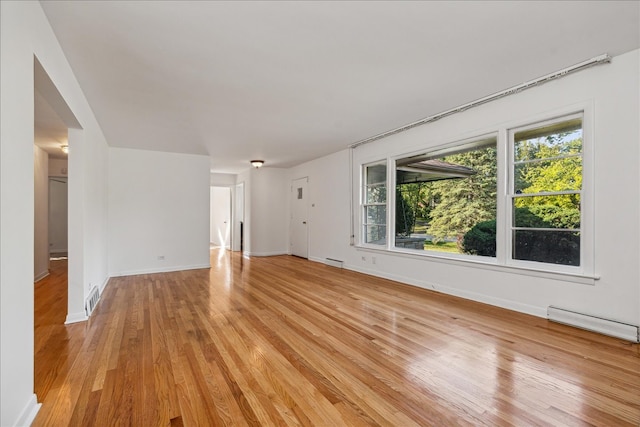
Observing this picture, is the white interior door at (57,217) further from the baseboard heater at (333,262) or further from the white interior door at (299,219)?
the baseboard heater at (333,262)

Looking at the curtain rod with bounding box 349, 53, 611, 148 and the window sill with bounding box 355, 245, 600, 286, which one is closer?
the curtain rod with bounding box 349, 53, 611, 148

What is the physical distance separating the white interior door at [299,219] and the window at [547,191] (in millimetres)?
5047

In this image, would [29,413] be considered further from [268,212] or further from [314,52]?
[268,212]

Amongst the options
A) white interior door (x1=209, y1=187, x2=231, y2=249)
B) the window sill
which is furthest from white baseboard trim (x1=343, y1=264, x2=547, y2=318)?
white interior door (x1=209, y1=187, x2=231, y2=249)

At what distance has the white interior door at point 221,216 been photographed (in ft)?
34.4

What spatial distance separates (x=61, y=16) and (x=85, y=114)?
1.74 metres

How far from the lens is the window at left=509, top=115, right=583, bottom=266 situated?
10.1 feet

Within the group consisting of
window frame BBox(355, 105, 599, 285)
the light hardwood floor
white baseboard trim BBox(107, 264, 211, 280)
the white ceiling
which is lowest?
white baseboard trim BBox(107, 264, 211, 280)

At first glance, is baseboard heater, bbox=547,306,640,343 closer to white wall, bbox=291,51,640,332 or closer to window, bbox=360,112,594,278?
white wall, bbox=291,51,640,332

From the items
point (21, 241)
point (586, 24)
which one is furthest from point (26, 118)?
point (586, 24)

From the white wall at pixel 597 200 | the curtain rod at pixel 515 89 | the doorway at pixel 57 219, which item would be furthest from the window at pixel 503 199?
the doorway at pixel 57 219

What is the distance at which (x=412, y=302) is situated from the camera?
383cm

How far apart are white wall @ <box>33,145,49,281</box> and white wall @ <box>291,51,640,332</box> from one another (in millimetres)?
6597

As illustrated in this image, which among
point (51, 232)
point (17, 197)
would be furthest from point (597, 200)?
point (51, 232)
